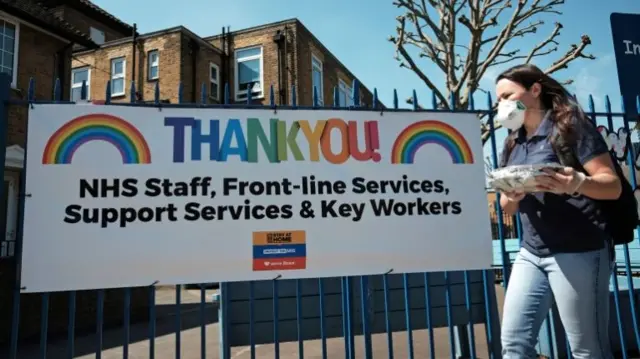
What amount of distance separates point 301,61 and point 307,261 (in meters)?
16.4

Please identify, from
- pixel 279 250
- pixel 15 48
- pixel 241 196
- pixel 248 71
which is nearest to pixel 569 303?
pixel 279 250

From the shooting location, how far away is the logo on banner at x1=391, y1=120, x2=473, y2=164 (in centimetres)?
322

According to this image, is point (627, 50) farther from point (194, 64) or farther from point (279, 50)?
point (194, 64)

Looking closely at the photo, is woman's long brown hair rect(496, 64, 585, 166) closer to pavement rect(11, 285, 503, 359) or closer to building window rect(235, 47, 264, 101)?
pavement rect(11, 285, 503, 359)

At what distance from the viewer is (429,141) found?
3.28m

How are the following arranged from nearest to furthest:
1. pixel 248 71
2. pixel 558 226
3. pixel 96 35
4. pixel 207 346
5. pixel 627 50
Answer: pixel 558 226
pixel 627 50
pixel 207 346
pixel 248 71
pixel 96 35

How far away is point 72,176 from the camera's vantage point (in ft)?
9.32

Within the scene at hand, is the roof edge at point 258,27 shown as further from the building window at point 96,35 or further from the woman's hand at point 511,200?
the woman's hand at point 511,200

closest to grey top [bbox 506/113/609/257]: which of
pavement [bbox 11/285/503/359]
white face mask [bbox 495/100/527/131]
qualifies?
white face mask [bbox 495/100/527/131]

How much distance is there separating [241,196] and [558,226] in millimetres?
1821

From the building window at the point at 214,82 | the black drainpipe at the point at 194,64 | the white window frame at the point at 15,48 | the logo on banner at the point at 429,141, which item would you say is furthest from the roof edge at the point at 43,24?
the logo on banner at the point at 429,141

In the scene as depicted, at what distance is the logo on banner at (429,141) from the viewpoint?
322 cm

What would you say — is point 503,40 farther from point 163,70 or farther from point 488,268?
point 163,70

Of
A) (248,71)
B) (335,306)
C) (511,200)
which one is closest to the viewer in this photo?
(511,200)
